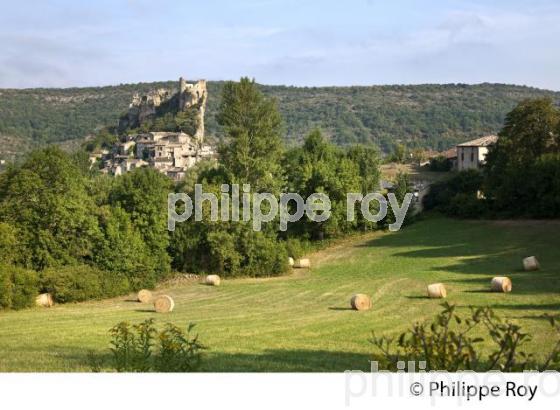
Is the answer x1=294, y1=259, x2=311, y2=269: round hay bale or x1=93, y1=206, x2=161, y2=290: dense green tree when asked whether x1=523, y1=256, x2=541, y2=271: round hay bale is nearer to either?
x1=294, y1=259, x2=311, y2=269: round hay bale

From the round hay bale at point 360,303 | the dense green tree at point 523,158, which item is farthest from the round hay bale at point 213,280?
the dense green tree at point 523,158

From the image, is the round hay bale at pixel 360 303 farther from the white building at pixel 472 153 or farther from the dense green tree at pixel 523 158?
the white building at pixel 472 153

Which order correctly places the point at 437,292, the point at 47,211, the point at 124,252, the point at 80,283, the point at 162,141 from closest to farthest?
the point at 437,292 → the point at 80,283 → the point at 47,211 → the point at 124,252 → the point at 162,141

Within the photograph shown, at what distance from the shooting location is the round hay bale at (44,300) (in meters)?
29.2

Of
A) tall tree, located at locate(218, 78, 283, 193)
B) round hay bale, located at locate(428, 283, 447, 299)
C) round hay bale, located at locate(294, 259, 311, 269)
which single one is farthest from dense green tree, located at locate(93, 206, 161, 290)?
round hay bale, located at locate(428, 283, 447, 299)

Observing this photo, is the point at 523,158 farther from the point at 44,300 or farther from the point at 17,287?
the point at 17,287

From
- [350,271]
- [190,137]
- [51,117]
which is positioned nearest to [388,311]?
[350,271]

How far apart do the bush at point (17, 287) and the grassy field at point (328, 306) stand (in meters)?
0.77

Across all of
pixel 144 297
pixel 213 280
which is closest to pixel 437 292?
pixel 144 297

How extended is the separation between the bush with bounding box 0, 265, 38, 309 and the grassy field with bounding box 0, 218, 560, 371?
0.77 meters

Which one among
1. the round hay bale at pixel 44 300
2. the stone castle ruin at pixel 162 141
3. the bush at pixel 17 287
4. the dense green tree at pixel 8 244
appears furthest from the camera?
the stone castle ruin at pixel 162 141

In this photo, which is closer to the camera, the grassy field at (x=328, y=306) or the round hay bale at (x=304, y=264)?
the grassy field at (x=328, y=306)

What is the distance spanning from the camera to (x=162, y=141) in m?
135

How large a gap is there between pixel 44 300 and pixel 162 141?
108m
